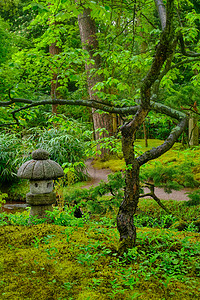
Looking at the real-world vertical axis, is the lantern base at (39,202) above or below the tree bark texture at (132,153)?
below

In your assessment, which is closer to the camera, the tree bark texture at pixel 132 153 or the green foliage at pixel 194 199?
the tree bark texture at pixel 132 153

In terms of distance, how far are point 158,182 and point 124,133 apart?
2317mm

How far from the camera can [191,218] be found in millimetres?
4305

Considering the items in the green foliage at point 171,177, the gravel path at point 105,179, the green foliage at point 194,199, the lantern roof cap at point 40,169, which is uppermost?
the lantern roof cap at point 40,169

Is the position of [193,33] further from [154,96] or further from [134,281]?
[134,281]

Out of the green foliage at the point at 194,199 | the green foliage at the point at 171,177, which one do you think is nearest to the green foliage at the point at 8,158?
the green foliage at the point at 171,177

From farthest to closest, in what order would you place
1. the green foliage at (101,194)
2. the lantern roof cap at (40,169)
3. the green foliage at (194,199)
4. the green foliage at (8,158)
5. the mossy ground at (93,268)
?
the green foliage at (8,158) < the green foliage at (194,199) < the green foliage at (101,194) < the lantern roof cap at (40,169) < the mossy ground at (93,268)

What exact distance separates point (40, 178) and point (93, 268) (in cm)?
172

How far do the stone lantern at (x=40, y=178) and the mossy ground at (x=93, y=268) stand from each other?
79 cm

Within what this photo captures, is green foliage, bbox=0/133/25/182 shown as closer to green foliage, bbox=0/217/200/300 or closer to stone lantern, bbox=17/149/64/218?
stone lantern, bbox=17/149/64/218

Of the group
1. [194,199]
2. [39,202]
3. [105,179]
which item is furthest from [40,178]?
[105,179]

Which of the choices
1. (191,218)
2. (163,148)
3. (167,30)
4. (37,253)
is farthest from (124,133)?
(191,218)

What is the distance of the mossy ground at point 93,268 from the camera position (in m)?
1.72

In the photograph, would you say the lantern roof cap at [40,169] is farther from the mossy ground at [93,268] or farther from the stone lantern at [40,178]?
the mossy ground at [93,268]
